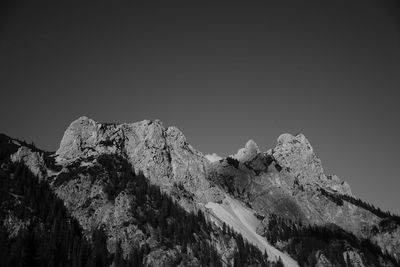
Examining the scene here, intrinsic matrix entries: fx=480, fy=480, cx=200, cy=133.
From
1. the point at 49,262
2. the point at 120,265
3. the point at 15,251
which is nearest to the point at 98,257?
the point at 120,265

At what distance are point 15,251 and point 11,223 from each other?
26.1m

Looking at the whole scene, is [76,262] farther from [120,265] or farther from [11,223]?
[11,223]

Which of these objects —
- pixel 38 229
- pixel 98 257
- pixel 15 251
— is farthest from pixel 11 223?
pixel 98 257

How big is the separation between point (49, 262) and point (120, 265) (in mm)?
29690

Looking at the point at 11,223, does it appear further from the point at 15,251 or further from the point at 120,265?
the point at 120,265

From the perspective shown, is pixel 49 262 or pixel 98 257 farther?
pixel 98 257

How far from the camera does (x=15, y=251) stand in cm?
17362

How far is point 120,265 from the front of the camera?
7726 inches

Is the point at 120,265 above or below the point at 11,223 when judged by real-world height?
below

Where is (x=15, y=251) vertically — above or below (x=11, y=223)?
below

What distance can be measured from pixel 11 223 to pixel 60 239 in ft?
69.2

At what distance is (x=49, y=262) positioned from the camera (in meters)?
179

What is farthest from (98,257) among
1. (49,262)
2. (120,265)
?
(49,262)

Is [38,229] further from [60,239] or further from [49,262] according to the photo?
[49,262]
